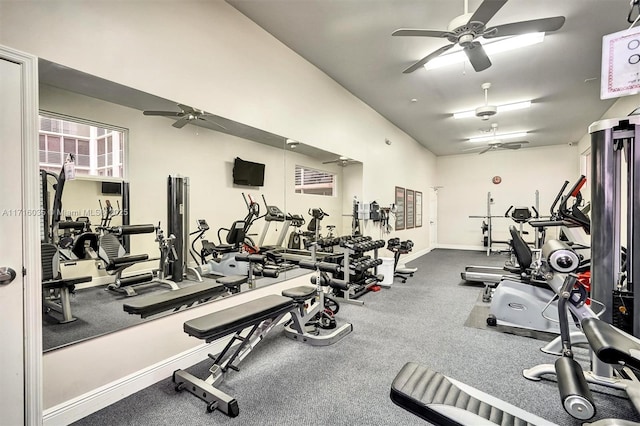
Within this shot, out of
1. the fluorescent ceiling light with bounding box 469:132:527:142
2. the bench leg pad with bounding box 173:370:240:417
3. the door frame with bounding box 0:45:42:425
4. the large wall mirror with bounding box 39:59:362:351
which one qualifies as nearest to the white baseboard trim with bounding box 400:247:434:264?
the fluorescent ceiling light with bounding box 469:132:527:142

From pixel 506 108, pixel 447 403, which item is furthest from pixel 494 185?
pixel 447 403

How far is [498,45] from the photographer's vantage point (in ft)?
11.7

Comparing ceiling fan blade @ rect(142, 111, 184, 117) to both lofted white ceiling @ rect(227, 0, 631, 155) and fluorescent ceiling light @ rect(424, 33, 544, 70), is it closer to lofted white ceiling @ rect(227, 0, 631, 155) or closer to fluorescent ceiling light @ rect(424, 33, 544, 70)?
lofted white ceiling @ rect(227, 0, 631, 155)

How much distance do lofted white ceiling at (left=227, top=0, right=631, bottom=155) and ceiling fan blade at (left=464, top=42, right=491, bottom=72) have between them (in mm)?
474

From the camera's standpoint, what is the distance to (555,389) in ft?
7.22

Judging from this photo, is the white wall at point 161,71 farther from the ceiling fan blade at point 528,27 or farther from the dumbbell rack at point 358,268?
the ceiling fan blade at point 528,27

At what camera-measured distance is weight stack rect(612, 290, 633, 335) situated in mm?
1950

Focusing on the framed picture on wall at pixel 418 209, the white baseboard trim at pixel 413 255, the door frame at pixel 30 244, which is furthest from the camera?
the framed picture on wall at pixel 418 209

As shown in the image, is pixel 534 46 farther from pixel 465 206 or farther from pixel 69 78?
pixel 465 206

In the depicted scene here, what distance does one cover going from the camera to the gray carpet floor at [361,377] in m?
1.89

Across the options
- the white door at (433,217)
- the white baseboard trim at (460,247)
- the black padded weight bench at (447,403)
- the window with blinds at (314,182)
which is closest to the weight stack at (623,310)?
the black padded weight bench at (447,403)

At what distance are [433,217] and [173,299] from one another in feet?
31.2

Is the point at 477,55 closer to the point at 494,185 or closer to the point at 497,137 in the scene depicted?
the point at 497,137

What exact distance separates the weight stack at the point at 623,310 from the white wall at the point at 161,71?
116 inches
